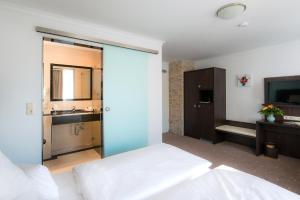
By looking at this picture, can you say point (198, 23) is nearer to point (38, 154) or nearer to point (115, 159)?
point (115, 159)

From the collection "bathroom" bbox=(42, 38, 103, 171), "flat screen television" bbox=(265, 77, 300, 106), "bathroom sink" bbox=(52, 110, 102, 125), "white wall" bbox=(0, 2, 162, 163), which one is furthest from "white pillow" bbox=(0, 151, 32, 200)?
"flat screen television" bbox=(265, 77, 300, 106)

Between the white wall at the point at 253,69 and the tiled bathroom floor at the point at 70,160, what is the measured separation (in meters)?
3.55

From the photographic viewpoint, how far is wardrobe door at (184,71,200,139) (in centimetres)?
446

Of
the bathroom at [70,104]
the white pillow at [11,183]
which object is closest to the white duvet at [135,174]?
the white pillow at [11,183]

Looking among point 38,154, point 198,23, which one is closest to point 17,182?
point 38,154

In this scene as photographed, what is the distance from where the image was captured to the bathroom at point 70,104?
10.3 ft

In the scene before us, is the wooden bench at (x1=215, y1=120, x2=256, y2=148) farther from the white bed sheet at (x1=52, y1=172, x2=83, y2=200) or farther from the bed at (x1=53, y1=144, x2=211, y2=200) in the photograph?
the white bed sheet at (x1=52, y1=172, x2=83, y2=200)

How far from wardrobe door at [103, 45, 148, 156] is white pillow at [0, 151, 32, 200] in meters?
1.56

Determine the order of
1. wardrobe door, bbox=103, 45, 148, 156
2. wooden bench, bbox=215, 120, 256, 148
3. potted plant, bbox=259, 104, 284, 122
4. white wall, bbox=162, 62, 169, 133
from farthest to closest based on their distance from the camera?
white wall, bbox=162, 62, 169, 133 < wooden bench, bbox=215, 120, 256, 148 < potted plant, bbox=259, 104, 284, 122 < wardrobe door, bbox=103, 45, 148, 156

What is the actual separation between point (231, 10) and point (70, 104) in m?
3.49

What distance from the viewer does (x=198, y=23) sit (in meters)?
2.36

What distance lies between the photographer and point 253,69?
3.75m

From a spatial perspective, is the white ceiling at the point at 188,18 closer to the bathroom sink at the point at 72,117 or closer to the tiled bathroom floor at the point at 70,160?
the bathroom sink at the point at 72,117

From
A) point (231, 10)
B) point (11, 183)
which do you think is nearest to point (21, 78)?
point (11, 183)
